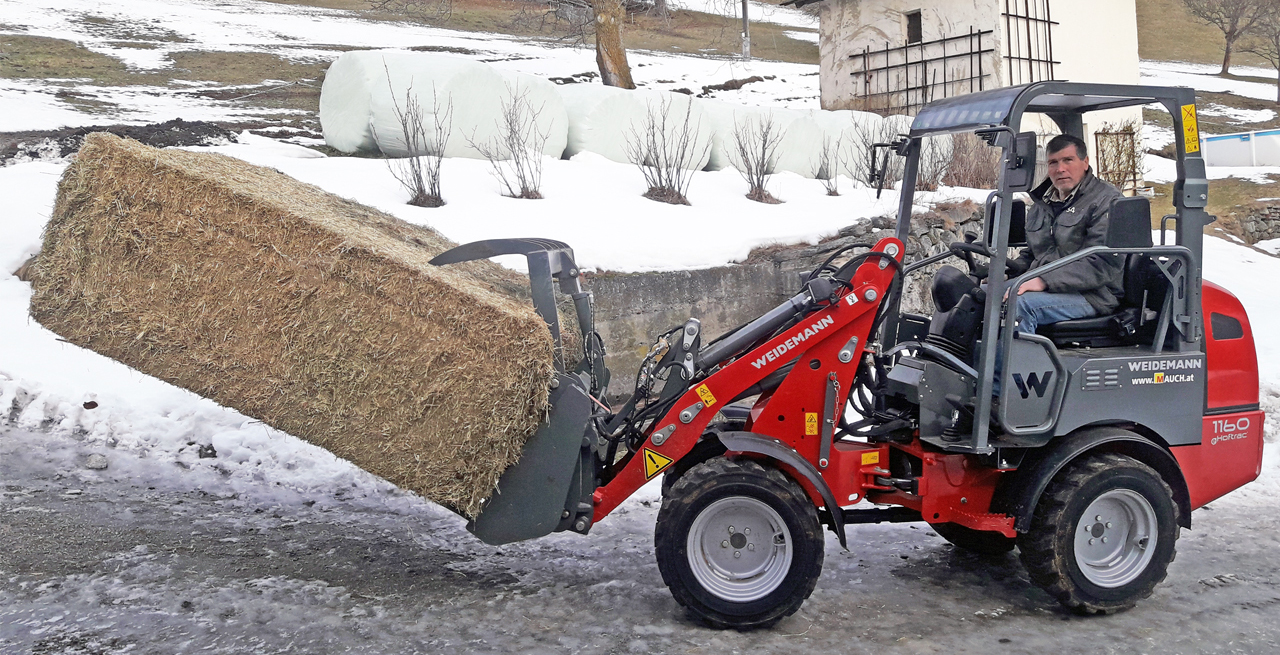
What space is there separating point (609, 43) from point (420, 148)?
29.2ft

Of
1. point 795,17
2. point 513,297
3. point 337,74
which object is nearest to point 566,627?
point 513,297

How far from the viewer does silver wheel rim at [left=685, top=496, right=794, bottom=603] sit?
4113 millimetres

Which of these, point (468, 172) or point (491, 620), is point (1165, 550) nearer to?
point (491, 620)

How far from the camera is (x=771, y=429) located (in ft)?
14.3

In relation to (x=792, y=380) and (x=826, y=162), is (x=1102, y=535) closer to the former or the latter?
(x=792, y=380)

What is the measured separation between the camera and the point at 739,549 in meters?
4.20

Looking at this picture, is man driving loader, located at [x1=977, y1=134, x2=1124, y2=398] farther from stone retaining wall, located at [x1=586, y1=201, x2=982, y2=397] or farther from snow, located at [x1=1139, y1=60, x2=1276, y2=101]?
snow, located at [x1=1139, y1=60, x2=1276, y2=101]

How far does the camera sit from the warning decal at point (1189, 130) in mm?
4387

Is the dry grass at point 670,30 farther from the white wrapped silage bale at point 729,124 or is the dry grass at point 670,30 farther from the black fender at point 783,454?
the black fender at point 783,454

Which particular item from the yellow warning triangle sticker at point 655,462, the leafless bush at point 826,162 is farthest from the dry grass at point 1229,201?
the yellow warning triangle sticker at point 655,462

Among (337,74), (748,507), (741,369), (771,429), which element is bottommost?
(748,507)

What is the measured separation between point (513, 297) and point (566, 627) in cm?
163

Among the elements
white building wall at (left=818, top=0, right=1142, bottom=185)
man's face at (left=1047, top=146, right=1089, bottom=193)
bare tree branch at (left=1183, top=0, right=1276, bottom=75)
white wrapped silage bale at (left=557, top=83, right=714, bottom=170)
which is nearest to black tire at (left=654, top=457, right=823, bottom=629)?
man's face at (left=1047, top=146, right=1089, bottom=193)

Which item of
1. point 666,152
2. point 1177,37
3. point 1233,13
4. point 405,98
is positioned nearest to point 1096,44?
point 666,152
